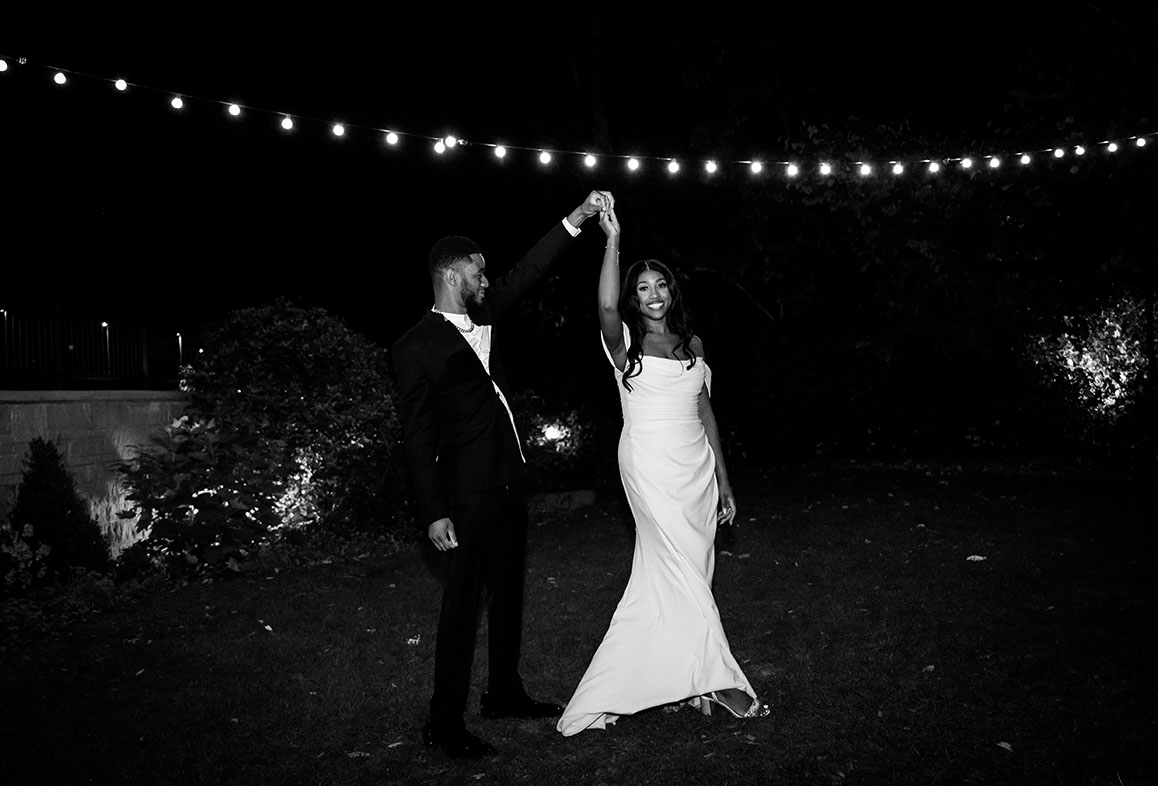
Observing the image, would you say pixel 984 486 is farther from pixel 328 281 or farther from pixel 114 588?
pixel 328 281

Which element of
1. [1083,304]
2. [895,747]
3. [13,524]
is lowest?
[895,747]

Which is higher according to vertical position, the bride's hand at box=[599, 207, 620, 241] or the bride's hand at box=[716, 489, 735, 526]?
the bride's hand at box=[599, 207, 620, 241]

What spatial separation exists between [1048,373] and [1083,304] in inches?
43.1

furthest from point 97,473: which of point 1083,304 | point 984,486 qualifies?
point 1083,304

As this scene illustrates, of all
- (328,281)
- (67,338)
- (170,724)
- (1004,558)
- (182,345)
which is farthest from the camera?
(328,281)

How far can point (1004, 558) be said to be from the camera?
24.6 feet

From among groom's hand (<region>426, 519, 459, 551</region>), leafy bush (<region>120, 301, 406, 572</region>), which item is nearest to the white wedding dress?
groom's hand (<region>426, 519, 459, 551</region>)

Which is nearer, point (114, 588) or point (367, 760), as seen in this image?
point (367, 760)

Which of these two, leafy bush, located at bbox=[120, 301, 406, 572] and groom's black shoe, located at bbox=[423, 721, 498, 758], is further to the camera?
leafy bush, located at bbox=[120, 301, 406, 572]

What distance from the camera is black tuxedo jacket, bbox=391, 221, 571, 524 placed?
397cm

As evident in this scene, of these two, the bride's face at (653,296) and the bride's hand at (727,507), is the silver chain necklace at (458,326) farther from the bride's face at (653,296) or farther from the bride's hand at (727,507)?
the bride's hand at (727,507)

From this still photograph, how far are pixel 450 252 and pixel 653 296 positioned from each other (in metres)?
0.96

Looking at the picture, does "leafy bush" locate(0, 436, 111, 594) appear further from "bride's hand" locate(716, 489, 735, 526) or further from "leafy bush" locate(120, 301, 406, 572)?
"bride's hand" locate(716, 489, 735, 526)

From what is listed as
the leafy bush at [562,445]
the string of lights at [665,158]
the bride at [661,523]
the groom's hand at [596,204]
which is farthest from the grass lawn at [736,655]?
the leafy bush at [562,445]
